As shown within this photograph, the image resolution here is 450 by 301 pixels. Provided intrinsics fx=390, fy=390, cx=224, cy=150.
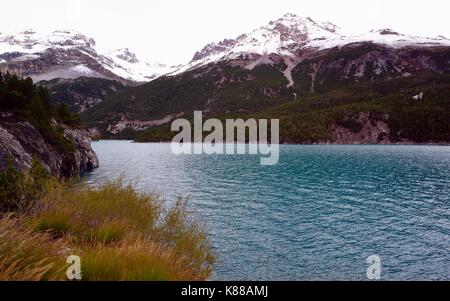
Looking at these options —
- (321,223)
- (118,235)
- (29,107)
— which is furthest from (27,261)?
(29,107)

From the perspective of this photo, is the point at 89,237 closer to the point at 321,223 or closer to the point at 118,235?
the point at 118,235

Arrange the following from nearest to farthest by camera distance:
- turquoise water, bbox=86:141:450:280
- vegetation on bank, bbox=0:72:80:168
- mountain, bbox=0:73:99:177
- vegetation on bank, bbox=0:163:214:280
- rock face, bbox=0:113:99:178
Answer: vegetation on bank, bbox=0:163:214:280 < turquoise water, bbox=86:141:450:280 < rock face, bbox=0:113:99:178 < mountain, bbox=0:73:99:177 < vegetation on bank, bbox=0:72:80:168

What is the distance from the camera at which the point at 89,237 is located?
46.6ft

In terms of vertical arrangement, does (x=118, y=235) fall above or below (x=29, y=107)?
below

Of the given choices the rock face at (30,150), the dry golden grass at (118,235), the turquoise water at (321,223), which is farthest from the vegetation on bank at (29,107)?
the dry golden grass at (118,235)

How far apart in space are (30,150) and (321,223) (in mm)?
35012

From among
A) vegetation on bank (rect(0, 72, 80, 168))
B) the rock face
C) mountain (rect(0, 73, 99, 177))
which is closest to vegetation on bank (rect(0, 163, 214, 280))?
the rock face

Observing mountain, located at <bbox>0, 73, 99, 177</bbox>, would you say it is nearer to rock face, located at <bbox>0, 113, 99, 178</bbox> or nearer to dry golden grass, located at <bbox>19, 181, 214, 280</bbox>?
rock face, located at <bbox>0, 113, 99, 178</bbox>

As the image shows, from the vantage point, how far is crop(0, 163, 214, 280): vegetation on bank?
9.31 metres

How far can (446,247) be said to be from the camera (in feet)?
95.5

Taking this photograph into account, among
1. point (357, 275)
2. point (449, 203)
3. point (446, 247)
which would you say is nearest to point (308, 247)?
point (357, 275)

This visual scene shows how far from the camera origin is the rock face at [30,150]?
1308 inches

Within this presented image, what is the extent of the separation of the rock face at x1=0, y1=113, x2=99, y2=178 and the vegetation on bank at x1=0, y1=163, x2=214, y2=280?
9.70 m

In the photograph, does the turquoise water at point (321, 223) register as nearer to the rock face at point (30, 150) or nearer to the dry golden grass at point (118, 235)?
the dry golden grass at point (118, 235)
